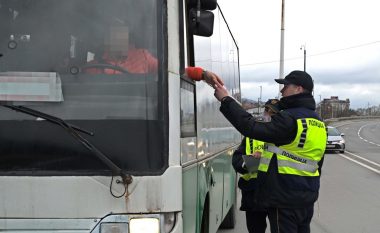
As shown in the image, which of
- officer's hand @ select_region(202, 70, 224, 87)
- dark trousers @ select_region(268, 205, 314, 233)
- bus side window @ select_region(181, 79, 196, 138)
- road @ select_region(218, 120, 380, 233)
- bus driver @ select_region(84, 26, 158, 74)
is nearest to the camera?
bus driver @ select_region(84, 26, 158, 74)

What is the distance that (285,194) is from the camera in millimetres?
4320

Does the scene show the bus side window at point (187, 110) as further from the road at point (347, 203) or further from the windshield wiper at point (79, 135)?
the road at point (347, 203)

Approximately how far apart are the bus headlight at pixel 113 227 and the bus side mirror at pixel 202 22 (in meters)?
1.42

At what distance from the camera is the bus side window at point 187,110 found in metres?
3.47

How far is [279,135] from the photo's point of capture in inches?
163

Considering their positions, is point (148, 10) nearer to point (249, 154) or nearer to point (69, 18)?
point (69, 18)

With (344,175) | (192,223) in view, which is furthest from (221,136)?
(344,175)

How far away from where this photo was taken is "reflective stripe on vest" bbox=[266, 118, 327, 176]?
14.0 ft

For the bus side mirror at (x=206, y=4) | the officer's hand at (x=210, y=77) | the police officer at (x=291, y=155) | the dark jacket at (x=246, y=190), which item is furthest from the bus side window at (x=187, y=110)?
the dark jacket at (x=246, y=190)

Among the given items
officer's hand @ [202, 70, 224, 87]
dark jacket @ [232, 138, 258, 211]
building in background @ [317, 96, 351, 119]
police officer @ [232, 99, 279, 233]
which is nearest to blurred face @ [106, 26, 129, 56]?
officer's hand @ [202, 70, 224, 87]

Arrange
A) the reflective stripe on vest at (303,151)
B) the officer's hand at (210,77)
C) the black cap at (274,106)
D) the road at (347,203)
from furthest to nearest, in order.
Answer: the road at (347,203) → the black cap at (274,106) → the reflective stripe on vest at (303,151) → the officer's hand at (210,77)

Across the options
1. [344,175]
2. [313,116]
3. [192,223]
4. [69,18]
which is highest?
[69,18]

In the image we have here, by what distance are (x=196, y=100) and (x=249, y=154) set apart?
146 centimetres

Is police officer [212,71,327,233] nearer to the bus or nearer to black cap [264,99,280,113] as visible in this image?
black cap [264,99,280,113]
